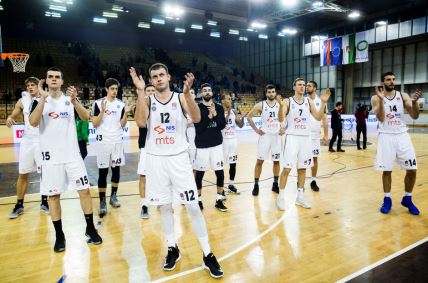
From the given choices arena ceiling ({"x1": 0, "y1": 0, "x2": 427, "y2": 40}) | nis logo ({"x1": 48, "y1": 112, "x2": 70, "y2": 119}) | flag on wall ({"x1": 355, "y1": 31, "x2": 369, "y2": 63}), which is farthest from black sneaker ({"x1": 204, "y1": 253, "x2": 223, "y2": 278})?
flag on wall ({"x1": 355, "y1": 31, "x2": 369, "y2": 63})

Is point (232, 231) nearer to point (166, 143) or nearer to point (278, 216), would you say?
point (278, 216)

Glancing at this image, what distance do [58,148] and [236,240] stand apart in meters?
2.46

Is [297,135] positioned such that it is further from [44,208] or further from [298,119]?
[44,208]

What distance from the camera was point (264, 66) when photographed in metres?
35.0

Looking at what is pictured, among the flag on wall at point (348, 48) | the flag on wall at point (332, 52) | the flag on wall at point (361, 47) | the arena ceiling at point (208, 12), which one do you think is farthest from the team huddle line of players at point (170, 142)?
the flag on wall at point (332, 52)

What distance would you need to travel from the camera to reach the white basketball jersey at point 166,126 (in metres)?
3.39

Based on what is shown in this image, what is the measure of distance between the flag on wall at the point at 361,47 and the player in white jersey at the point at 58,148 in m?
24.9

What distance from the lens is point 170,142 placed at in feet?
11.2

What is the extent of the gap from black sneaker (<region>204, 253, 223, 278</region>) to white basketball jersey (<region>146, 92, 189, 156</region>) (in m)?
1.13

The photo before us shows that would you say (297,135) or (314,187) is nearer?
(297,135)

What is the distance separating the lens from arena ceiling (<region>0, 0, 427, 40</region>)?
20797 mm

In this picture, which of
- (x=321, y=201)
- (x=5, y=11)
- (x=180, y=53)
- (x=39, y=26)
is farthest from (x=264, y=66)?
(x=321, y=201)

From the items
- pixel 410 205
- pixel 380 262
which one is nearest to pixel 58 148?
pixel 380 262

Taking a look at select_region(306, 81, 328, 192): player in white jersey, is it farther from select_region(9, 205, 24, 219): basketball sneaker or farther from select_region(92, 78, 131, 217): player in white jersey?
select_region(9, 205, 24, 219): basketball sneaker
